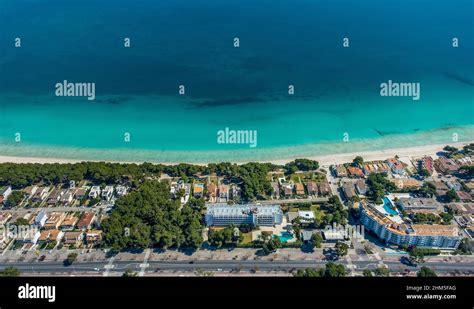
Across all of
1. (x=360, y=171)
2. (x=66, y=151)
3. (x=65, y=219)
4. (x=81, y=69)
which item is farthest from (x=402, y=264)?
(x=81, y=69)

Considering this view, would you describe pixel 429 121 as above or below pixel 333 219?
above

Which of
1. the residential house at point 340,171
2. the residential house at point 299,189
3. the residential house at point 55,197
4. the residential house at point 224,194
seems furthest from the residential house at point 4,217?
the residential house at point 340,171

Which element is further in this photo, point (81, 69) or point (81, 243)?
point (81, 69)

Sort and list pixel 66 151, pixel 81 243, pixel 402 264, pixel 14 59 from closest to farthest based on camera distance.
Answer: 1. pixel 402 264
2. pixel 81 243
3. pixel 66 151
4. pixel 14 59

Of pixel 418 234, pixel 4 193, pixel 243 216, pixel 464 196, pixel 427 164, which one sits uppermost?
pixel 427 164

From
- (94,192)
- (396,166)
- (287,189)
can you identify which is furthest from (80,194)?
(396,166)

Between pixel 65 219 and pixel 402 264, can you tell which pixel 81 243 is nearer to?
pixel 65 219

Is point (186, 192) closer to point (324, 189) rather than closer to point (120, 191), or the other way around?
point (120, 191)
